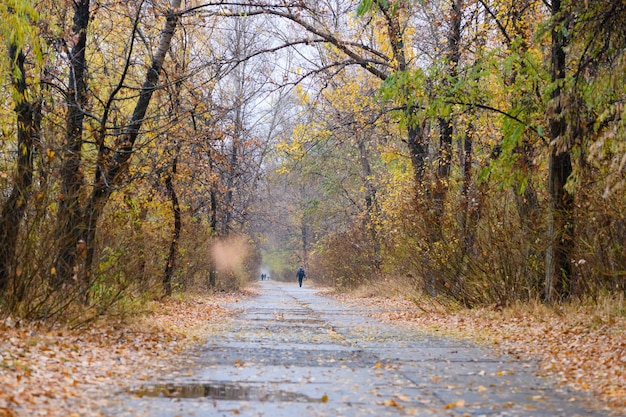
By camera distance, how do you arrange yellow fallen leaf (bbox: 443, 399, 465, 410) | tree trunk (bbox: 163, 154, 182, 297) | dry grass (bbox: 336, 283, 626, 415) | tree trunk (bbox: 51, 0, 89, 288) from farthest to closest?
1. tree trunk (bbox: 163, 154, 182, 297)
2. tree trunk (bbox: 51, 0, 89, 288)
3. dry grass (bbox: 336, 283, 626, 415)
4. yellow fallen leaf (bbox: 443, 399, 465, 410)

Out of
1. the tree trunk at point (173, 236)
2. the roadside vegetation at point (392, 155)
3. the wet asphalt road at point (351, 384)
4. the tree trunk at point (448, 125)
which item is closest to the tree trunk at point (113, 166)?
the roadside vegetation at point (392, 155)

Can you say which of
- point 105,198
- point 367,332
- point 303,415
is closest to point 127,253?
point 105,198

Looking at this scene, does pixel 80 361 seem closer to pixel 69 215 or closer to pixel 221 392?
pixel 221 392

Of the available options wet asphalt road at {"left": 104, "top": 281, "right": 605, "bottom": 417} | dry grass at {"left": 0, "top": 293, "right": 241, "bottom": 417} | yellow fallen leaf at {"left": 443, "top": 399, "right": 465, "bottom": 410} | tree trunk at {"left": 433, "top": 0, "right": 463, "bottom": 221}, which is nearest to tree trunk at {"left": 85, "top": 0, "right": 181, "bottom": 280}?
dry grass at {"left": 0, "top": 293, "right": 241, "bottom": 417}

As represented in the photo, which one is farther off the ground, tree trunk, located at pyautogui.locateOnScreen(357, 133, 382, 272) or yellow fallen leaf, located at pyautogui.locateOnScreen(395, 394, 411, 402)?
tree trunk, located at pyautogui.locateOnScreen(357, 133, 382, 272)

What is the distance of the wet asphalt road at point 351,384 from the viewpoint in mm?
5816

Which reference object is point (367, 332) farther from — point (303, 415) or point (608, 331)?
point (303, 415)

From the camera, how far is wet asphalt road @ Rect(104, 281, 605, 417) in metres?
5.82

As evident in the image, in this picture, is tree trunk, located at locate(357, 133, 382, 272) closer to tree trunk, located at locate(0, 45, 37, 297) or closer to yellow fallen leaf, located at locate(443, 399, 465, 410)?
tree trunk, located at locate(0, 45, 37, 297)

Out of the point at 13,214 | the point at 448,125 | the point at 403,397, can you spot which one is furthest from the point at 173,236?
the point at 403,397

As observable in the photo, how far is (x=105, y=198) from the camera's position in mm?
11133

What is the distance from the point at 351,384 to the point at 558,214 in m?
7.28

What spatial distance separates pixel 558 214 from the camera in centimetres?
1298

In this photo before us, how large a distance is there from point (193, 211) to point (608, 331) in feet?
62.4
